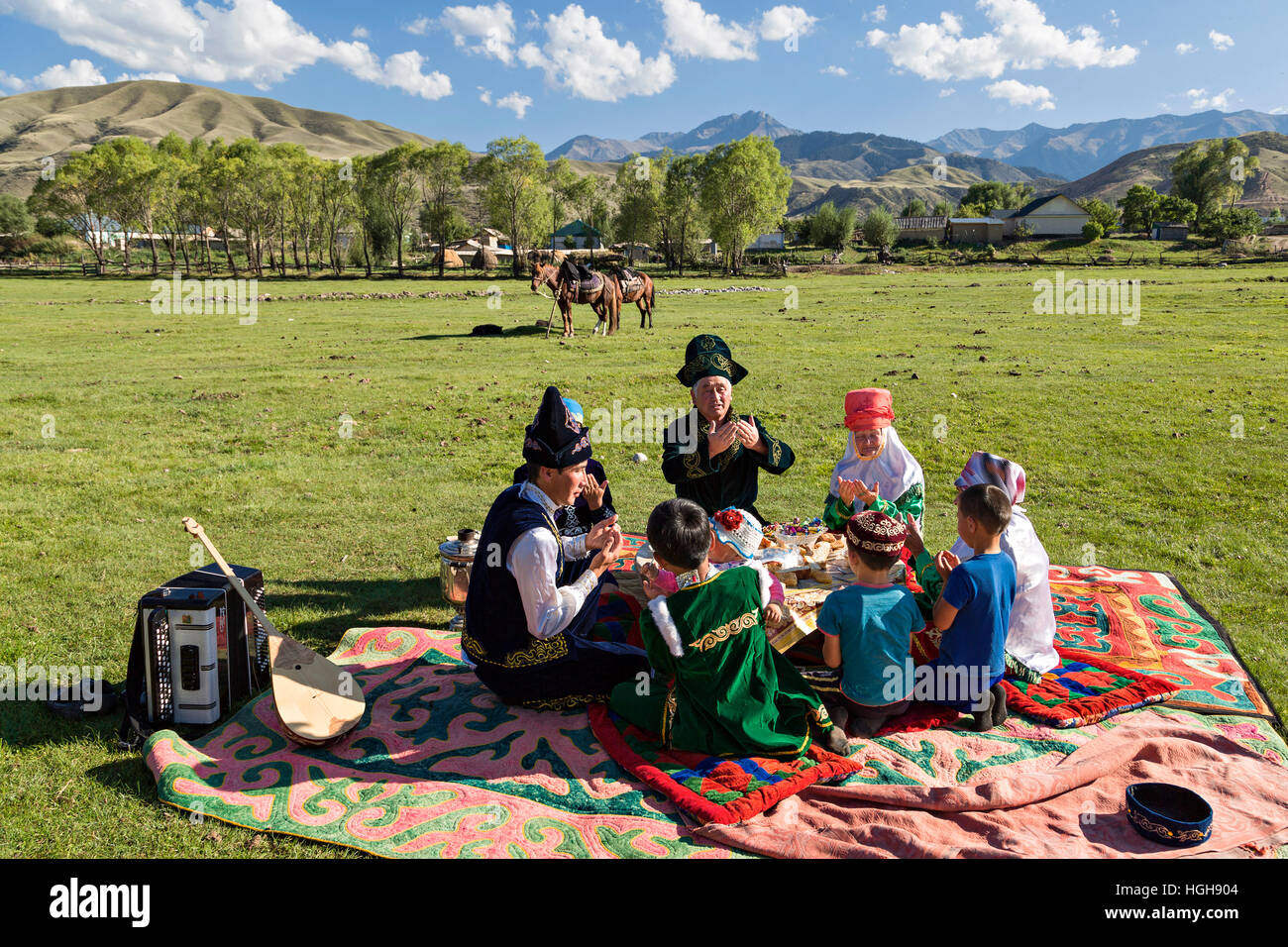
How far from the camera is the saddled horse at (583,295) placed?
25767mm

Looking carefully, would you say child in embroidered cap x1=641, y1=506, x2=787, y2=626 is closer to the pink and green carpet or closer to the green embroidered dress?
the green embroidered dress

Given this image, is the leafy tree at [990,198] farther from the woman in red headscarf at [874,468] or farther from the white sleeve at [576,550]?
the white sleeve at [576,550]

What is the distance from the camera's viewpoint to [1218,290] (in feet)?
112

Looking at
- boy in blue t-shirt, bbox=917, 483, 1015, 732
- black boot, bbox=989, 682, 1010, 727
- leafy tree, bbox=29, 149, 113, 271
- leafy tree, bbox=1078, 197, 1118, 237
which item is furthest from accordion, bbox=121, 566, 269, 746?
leafy tree, bbox=1078, 197, 1118, 237

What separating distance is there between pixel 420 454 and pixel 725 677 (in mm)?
9111

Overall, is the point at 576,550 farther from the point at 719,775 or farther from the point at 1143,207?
the point at 1143,207

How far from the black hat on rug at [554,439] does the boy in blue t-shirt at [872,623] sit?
1775mm

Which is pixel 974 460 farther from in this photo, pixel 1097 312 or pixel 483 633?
pixel 1097 312

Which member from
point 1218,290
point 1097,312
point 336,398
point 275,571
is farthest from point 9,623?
point 1218,290

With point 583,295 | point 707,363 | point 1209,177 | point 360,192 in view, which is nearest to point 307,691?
point 707,363

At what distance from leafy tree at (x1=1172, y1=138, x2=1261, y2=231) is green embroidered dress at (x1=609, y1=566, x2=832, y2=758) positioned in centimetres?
9732

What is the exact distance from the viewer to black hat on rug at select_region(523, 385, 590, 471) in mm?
4918

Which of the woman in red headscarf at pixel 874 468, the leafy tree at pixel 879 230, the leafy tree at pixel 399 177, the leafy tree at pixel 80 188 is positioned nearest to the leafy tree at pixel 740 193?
the leafy tree at pixel 399 177

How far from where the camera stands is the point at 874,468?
21.4ft
